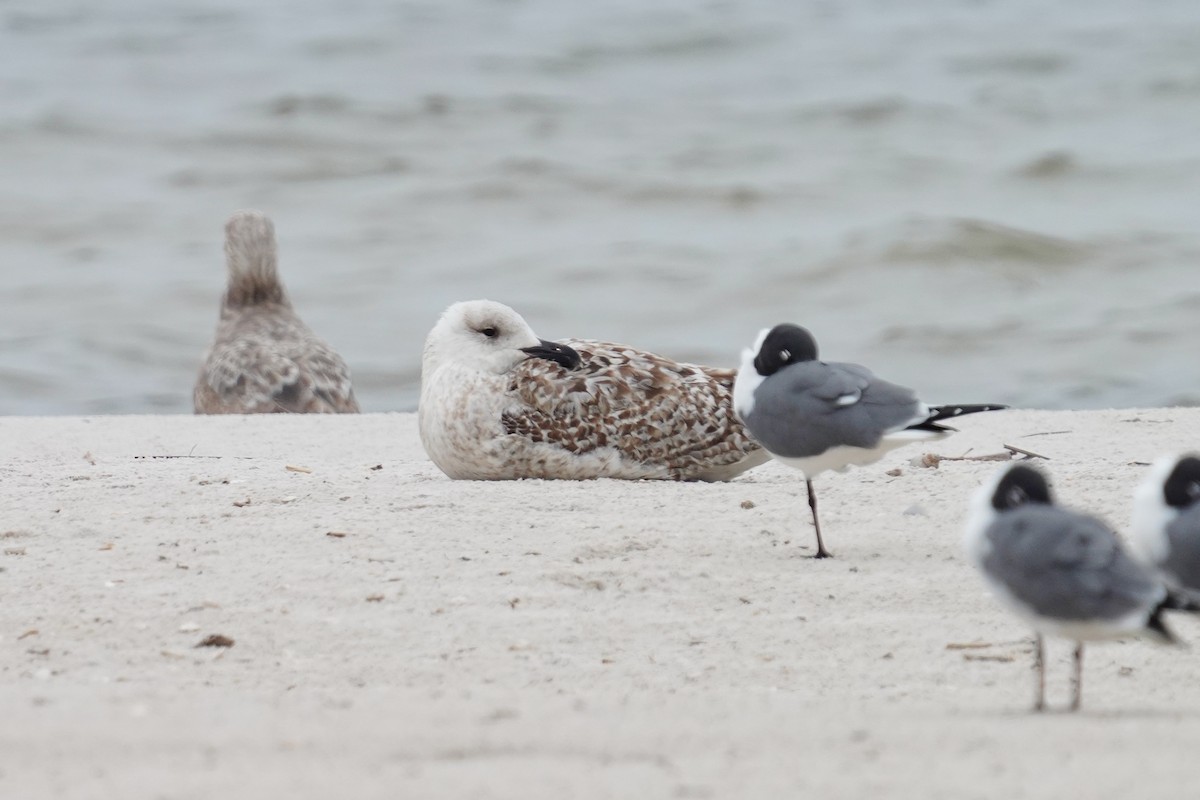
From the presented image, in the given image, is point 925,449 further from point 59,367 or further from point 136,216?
point 136,216

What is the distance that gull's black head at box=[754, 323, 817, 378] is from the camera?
5523 millimetres

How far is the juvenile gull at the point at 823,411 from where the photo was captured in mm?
5141

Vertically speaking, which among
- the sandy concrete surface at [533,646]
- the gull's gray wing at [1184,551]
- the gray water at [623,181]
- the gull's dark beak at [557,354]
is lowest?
the sandy concrete surface at [533,646]

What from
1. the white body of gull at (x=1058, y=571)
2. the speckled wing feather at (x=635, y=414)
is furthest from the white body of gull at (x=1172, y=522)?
the speckled wing feather at (x=635, y=414)

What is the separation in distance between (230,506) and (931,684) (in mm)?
2815

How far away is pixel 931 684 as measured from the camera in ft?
13.9

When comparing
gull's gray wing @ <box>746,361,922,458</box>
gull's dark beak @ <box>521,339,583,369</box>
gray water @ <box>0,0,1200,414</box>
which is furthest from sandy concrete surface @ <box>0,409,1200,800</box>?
gray water @ <box>0,0,1200,414</box>

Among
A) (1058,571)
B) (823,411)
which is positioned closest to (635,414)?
(823,411)

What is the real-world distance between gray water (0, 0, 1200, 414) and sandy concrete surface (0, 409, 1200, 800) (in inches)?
241

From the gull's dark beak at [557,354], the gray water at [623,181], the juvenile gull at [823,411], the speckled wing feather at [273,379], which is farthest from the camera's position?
the gray water at [623,181]

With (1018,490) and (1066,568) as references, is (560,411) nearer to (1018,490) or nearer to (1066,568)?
(1018,490)

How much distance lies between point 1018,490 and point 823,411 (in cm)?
149

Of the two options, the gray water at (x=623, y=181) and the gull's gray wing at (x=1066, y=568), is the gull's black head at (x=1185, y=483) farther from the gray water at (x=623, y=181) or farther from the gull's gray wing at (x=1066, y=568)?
the gray water at (x=623, y=181)

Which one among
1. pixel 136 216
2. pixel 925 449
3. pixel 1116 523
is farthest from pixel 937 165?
pixel 1116 523
